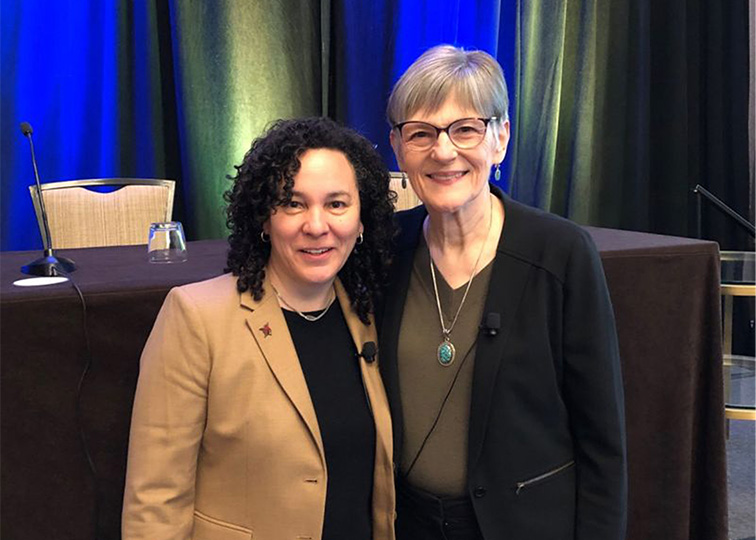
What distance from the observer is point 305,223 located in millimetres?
1175

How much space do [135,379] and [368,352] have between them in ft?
1.55

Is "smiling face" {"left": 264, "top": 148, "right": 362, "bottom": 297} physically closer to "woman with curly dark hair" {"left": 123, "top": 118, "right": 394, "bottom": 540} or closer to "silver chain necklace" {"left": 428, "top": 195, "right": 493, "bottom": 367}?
"woman with curly dark hair" {"left": 123, "top": 118, "right": 394, "bottom": 540}

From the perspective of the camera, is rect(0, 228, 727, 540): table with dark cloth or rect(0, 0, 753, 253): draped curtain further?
rect(0, 0, 753, 253): draped curtain

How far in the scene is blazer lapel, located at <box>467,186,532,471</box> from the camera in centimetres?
120

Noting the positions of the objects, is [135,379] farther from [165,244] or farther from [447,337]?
[447,337]

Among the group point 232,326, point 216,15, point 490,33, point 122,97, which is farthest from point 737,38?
point 232,326

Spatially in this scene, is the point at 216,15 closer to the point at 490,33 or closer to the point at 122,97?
the point at 122,97

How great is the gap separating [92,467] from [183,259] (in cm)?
61

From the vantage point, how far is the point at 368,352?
49.7 inches

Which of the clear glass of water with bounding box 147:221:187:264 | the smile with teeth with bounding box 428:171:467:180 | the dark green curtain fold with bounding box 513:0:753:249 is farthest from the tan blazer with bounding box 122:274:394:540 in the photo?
the dark green curtain fold with bounding box 513:0:753:249

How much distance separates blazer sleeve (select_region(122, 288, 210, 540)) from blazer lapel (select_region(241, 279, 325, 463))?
3.5 inches

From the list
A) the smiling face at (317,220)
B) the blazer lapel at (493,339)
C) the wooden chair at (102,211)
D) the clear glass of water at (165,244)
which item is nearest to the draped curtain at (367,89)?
the wooden chair at (102,211)

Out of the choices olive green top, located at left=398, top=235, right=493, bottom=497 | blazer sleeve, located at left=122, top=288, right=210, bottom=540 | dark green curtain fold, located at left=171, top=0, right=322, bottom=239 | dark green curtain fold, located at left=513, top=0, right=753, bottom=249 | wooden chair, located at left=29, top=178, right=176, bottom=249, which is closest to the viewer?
blazer sleeve, located at left=122, top=288, right=210, bottom=540

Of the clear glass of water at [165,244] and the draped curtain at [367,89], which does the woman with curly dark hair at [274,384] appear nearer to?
the clear glass of water at [165,244]
